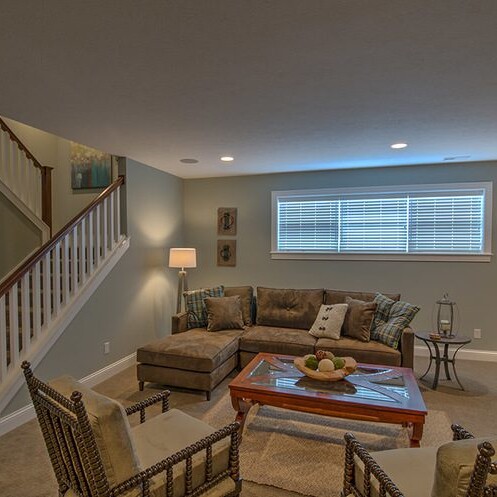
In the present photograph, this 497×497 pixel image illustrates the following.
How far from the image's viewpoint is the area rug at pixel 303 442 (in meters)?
2.23

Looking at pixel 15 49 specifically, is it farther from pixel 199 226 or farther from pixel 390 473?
pixel 199 226

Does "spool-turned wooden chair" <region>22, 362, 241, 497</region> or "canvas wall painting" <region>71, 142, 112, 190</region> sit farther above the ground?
"canvas wall painting" <region>71, 142, 112, 190</region>

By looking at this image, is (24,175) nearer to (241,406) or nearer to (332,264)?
(241,406)

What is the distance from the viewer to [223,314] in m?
4.25

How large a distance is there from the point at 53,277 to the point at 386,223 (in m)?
4.05

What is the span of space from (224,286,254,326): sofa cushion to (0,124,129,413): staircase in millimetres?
1451

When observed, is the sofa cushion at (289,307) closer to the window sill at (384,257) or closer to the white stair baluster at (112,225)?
the window sill at (384,257)

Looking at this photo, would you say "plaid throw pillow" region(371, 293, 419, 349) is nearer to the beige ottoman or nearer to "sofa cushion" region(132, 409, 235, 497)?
the beige ottoman

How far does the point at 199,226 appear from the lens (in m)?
5.59

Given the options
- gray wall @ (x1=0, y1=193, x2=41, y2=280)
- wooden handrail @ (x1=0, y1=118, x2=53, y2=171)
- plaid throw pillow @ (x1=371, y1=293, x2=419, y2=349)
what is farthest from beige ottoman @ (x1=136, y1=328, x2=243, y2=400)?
wooden handrail @ (x1=0, y1=118, x2=53, y2=171)

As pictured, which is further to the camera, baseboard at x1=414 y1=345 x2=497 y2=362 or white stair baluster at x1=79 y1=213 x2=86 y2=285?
baseboard at x1=414 y1=345 x2=497 y2=362

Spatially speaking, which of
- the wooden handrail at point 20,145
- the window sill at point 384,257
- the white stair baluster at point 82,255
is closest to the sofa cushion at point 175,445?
the white stair baluster at point 82,255

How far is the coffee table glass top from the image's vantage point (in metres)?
2.44

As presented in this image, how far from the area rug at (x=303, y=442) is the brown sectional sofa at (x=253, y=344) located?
1.44 feet
